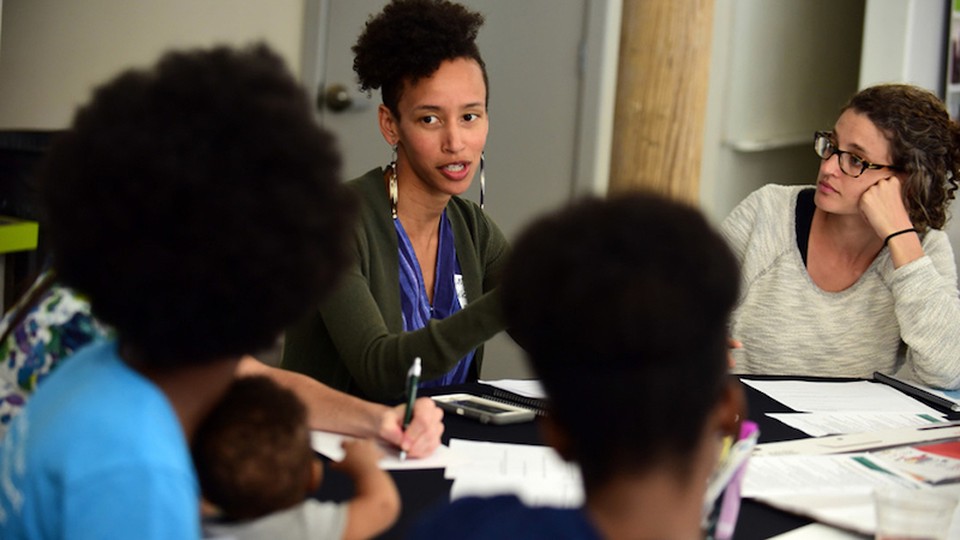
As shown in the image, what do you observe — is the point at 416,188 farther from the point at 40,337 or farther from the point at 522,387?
the point at 40,337

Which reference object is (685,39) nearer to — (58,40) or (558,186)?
(558,186)

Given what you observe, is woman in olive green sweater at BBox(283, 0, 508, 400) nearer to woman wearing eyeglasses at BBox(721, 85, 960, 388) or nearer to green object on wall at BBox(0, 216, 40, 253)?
woman wearing eyeglasses at BBox(721, 85, 960, 388)

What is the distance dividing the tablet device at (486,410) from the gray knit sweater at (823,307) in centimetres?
95

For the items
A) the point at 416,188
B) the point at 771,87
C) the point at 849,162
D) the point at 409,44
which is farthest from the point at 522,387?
the point at 771,87

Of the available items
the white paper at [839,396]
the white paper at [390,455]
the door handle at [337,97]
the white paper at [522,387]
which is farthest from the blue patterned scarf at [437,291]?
the door handle at [337,97]

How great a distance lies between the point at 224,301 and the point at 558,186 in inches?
126

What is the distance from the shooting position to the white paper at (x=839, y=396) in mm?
1969

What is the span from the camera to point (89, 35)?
12.6ft

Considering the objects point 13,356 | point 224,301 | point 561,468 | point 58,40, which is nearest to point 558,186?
point 58,40

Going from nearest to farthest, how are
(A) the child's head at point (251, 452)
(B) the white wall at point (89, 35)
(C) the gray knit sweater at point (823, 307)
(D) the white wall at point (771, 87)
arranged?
(A) the child's head at point (251, 452) → (C) the gray knit sweater at point (823, 307) → (B) the white wall at point (89, 35) → (D) the white wall at point (771, 87)

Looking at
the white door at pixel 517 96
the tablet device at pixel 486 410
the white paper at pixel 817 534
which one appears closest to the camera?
the white paper at pixel 817 534

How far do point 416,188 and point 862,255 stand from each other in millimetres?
1110

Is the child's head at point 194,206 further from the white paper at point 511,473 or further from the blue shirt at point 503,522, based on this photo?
the white paper at point 511,473

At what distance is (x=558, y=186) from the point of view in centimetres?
399
